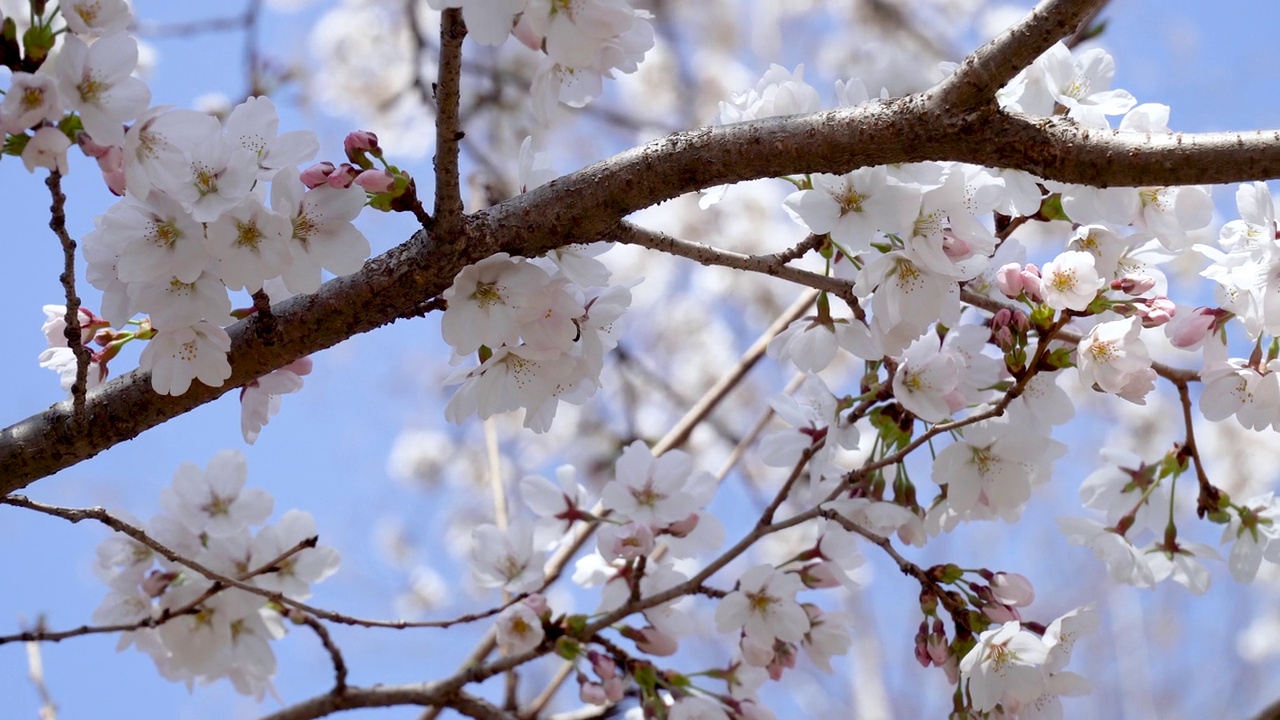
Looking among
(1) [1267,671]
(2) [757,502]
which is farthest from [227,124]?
(1) [1267,671]

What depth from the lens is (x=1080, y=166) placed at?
767 millimetres

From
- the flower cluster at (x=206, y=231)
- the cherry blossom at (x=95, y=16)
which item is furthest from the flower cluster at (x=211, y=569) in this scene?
the cherry blossom at (x=95, y=16)

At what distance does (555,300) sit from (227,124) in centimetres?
30

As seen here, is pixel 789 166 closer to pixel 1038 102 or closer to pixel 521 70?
pixel 1038 102

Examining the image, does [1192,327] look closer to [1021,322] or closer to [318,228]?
[1021,322]

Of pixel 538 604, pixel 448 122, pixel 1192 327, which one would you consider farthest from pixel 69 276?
pixel 1192 327

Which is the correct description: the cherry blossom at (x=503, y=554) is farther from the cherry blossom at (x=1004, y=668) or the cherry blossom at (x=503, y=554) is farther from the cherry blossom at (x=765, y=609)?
the cherry blossom at (x=1004, y=668)

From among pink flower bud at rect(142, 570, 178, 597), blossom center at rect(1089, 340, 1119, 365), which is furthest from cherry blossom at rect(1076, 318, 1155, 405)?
pink flower bud at rect(142, 570, 178, 597)

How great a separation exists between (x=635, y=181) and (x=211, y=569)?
31.0 inches

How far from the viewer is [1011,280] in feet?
2.99

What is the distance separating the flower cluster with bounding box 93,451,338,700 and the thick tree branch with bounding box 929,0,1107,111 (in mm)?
872

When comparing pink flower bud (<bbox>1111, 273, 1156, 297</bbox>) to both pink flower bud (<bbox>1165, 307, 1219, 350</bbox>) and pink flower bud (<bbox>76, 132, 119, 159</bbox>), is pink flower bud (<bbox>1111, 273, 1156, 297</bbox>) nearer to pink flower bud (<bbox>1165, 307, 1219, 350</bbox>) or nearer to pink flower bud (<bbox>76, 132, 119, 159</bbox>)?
pink flower bud (<bbox>1165, 307, 1219, 350</bbox>)

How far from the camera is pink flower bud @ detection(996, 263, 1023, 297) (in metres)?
0.91

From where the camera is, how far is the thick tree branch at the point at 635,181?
2.49 feet
